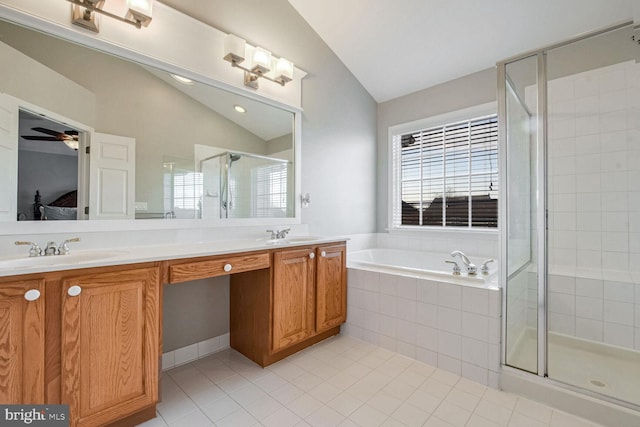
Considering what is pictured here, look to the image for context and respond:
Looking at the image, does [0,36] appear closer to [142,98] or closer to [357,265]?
[142,98]

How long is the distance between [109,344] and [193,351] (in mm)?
892

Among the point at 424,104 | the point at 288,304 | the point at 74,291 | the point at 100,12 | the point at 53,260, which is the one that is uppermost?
the point at 424,104

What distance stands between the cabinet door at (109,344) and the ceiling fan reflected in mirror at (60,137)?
80 cm

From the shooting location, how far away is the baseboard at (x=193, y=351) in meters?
1.98

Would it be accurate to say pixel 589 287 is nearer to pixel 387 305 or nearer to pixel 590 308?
pixel 590 308

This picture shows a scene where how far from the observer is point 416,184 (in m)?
3.41

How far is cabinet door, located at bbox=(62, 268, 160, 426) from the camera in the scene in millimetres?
1210

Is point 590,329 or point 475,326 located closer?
point 475,326

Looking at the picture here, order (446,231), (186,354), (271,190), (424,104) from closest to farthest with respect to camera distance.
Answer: (186,354) → (271,190) → (446,231) → (424,104)

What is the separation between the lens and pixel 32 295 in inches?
43.8

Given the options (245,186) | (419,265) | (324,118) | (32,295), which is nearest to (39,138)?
(32,295)

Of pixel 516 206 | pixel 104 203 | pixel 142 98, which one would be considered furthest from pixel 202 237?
pixel 516 206

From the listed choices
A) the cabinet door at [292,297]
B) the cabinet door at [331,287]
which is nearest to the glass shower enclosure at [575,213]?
the cabinet door at [331,287]

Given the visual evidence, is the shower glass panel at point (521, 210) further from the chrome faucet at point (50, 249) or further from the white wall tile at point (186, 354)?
the chrome faucet at point (50, 249)
